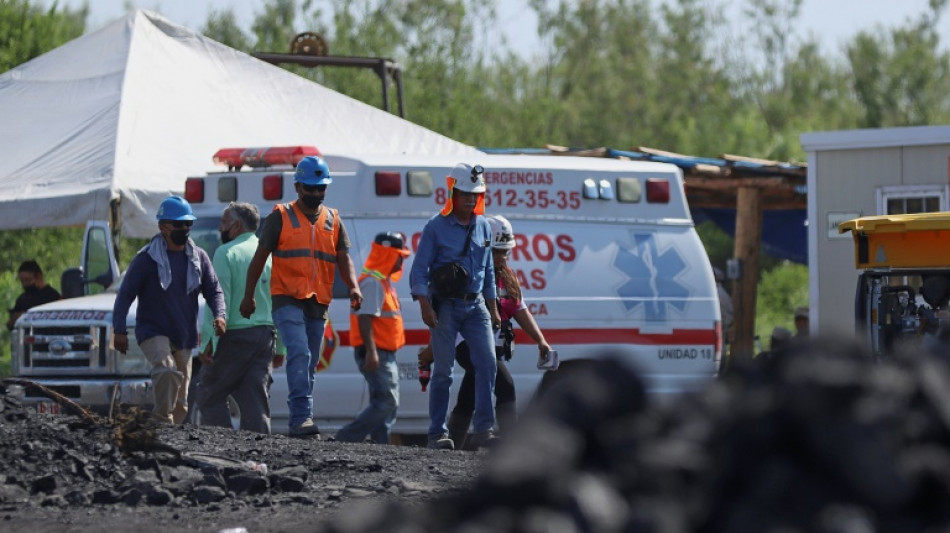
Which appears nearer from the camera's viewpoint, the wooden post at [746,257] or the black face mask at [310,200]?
the black face mask at [310,200]

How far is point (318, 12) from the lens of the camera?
1861 inches

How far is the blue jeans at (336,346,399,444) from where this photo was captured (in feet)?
39.8

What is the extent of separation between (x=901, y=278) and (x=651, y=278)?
9.26 feet

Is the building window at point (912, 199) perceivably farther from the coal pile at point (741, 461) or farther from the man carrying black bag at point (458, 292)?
the coal pile at point (741, 461)

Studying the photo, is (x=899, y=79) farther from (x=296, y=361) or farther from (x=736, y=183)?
Result: (x=296, y=361)

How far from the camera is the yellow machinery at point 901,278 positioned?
10289 millimetres

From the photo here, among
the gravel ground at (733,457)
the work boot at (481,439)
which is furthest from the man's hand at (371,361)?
the gravel ground at (733,457)

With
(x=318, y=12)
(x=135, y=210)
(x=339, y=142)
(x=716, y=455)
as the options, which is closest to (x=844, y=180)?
(x=339, y=142)

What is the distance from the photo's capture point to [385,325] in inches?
483

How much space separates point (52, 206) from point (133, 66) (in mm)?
3904

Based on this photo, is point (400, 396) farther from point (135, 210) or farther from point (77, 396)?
point (135, 210)

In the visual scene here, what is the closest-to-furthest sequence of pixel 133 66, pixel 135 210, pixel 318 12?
pixel 135 210 → pixel 133 66 → pixel 318 12

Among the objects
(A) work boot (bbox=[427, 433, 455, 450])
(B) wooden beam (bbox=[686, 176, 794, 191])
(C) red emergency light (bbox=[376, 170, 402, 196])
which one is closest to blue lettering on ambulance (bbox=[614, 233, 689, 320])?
(C) red emergency light (bbox=[376, 170, 402, 196])

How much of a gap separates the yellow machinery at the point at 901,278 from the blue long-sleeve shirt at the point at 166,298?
417cm
